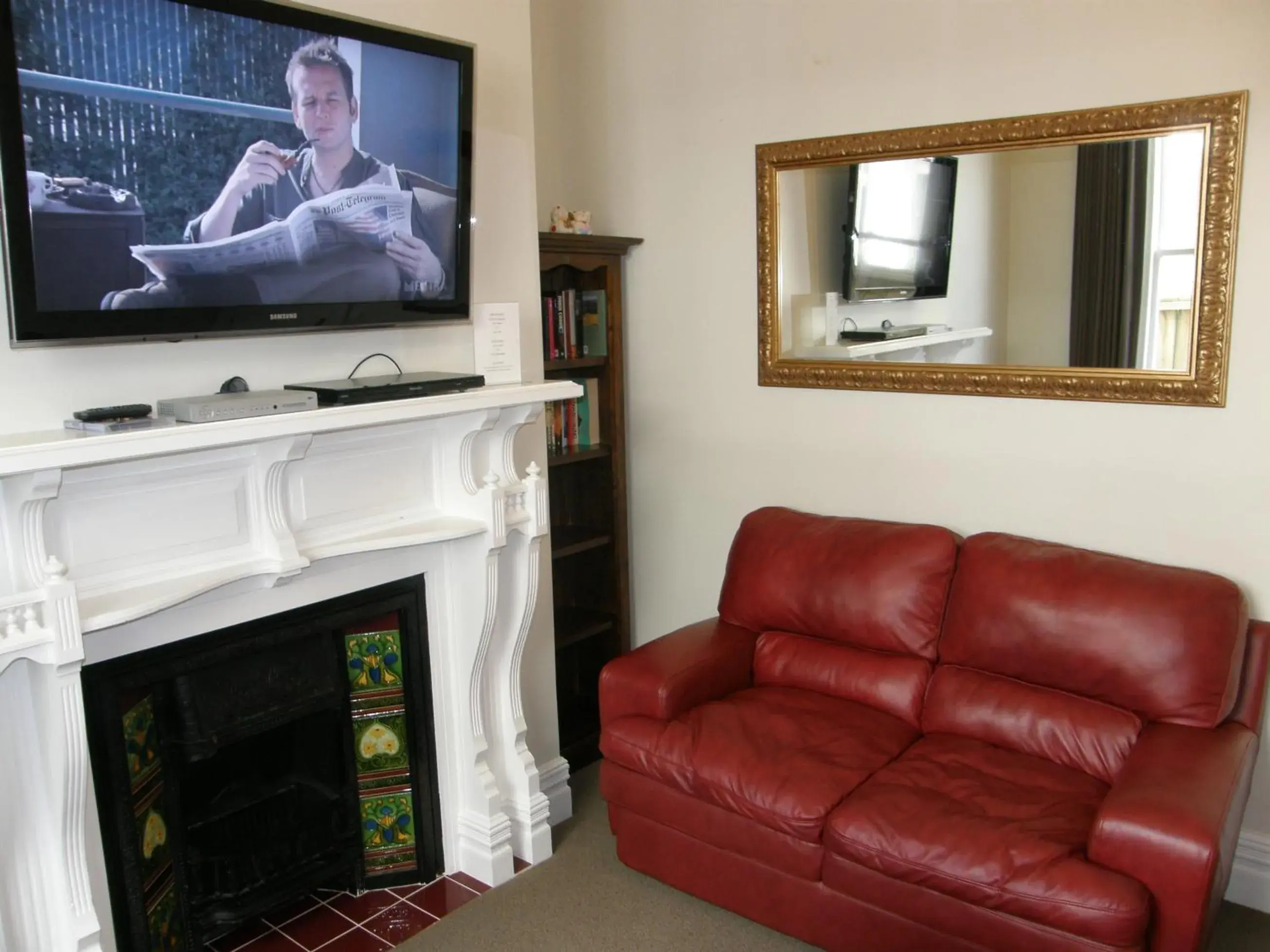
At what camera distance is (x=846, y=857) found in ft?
7.81

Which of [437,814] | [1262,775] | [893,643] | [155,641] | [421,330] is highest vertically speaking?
[421,330]

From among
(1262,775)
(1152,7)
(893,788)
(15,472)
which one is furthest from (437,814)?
(1152,7)

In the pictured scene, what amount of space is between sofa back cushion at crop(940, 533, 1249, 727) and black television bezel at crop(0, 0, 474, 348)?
1576mm

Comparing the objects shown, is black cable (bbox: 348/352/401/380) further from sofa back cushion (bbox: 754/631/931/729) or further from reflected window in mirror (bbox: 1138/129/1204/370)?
reflected window in mirror (bbox: 1138/129/1204/370)

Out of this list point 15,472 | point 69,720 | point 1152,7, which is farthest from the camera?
point 1152,7

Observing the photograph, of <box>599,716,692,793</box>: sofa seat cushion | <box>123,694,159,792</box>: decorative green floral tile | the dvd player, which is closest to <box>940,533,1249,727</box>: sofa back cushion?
<box>599,716,692,793</box>: sofa seat cushion

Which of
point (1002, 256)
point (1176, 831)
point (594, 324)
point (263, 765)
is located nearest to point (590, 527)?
point (594, 324)

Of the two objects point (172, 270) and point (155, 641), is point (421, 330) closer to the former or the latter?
point (172, 270)

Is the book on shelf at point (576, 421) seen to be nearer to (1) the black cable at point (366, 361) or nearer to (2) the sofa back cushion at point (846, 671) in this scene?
(1) the black cable at point (366, 361)

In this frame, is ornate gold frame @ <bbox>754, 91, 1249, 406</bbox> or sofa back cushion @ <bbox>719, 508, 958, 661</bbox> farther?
sofa back cushion @ <bbox>719, 508, 958, 661</bbox>

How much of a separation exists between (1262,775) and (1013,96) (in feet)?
6.23

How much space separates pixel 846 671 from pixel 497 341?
1344mm

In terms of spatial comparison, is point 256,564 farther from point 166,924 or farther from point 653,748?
point 653,748

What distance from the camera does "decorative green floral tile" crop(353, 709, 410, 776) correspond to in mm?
2824
